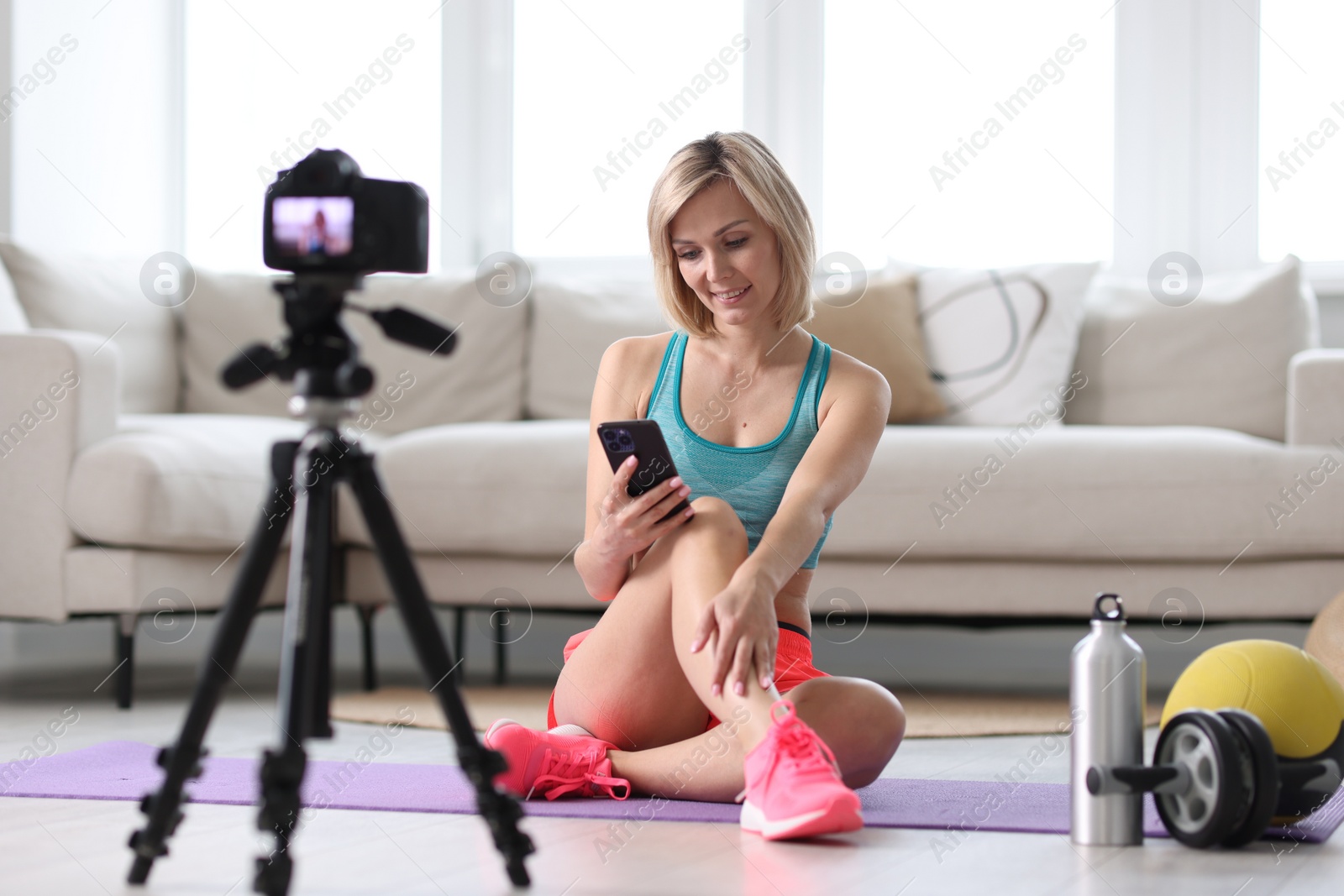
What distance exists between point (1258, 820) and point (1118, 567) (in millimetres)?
1259

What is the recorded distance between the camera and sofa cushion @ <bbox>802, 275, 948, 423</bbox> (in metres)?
2.97

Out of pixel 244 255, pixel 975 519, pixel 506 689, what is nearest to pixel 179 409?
pixel 244 255

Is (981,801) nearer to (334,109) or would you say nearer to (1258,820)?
(1258,820)

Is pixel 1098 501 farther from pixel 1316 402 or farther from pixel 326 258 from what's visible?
pixel 326 258

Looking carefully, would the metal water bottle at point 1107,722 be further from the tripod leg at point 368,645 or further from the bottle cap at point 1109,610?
the tripod leg at point 368,645

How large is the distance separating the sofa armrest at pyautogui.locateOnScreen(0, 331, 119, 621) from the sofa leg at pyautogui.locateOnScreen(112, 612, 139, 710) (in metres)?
0.11

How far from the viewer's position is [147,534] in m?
2.38

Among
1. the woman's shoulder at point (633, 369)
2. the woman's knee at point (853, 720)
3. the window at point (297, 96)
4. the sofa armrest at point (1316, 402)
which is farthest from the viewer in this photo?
the window at point (297, 96)

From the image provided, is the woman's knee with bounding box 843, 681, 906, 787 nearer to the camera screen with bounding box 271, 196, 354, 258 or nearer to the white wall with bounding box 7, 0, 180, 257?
the camera screen with bounding box 271, 196, 354, 258

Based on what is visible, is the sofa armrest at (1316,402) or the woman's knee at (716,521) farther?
the sofa armrest at (1316,402)

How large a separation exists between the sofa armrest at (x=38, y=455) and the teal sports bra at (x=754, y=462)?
1304mm

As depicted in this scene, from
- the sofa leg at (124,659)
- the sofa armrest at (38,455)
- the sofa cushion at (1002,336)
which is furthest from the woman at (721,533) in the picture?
the sofa cushion at (1002,336)

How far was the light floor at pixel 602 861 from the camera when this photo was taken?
113 cm

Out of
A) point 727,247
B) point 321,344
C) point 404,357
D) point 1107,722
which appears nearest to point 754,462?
point 727,247
